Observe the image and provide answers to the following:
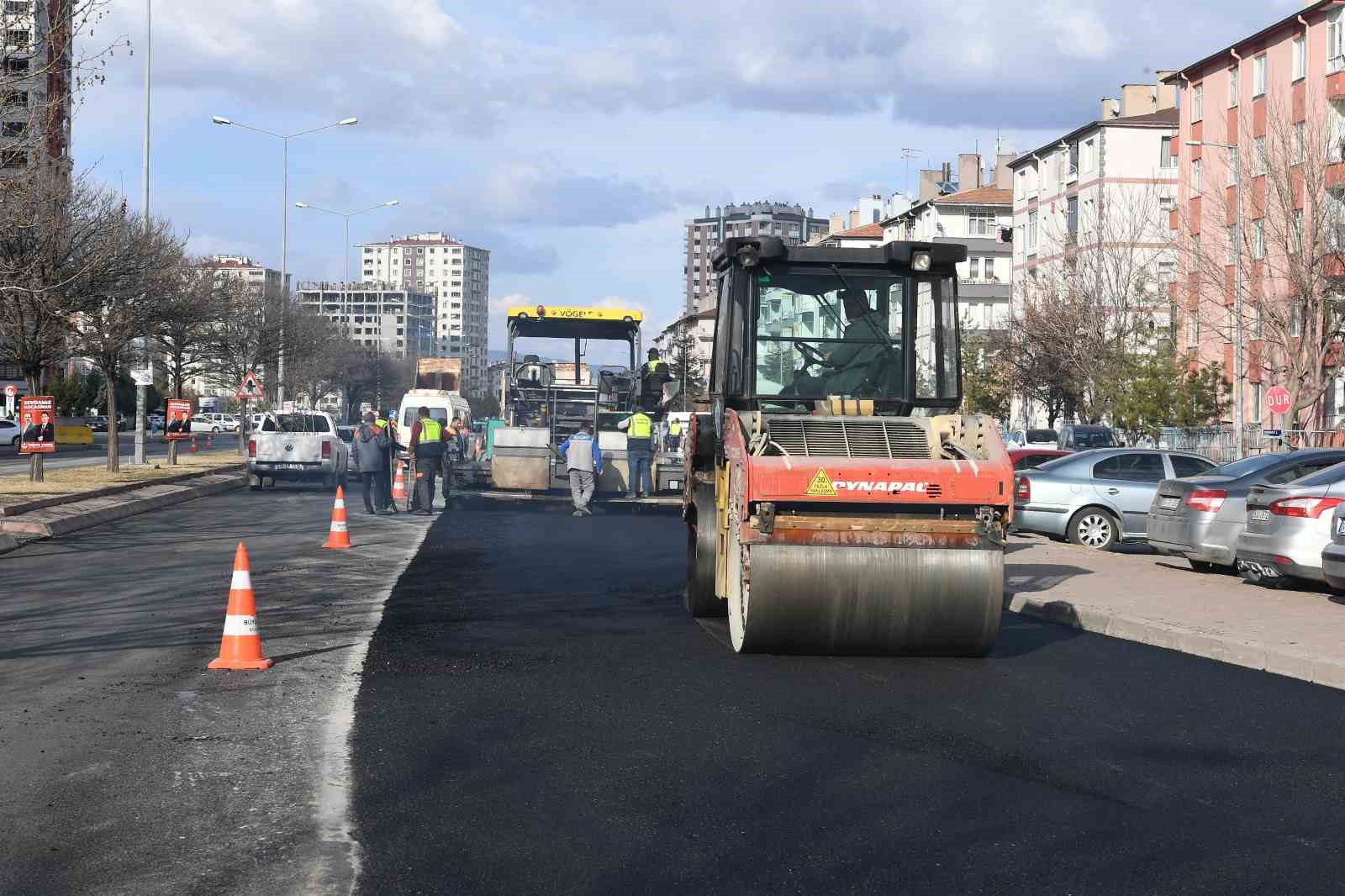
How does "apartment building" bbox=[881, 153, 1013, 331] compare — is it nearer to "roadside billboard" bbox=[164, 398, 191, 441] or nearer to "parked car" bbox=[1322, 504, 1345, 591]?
"roadside billboard" bbox=[164, 398, 191, 441]

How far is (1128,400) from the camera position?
4072cm

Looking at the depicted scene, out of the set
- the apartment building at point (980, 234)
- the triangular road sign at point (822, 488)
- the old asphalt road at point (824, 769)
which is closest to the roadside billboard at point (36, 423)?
the old asphalt road at point (824, 769)

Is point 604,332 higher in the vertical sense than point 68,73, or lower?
lower

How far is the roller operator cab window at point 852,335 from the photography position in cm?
1152

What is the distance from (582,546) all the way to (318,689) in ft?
33.8

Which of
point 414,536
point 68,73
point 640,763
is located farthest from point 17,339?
point 640,763

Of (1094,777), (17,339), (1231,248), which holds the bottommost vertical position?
(1094,777)

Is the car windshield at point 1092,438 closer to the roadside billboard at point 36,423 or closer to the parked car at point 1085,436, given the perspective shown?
the parked car at point 1085,436

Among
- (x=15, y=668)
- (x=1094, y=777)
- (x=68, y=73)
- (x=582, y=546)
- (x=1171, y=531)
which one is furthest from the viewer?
(x=68, y=73)

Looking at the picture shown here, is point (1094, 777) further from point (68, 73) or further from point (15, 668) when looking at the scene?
point (68, 73)

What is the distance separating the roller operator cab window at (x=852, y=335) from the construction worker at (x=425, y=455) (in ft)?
47.8

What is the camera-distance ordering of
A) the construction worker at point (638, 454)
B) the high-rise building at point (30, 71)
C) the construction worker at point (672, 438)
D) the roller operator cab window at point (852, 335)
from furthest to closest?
1. the construction worker at point (672, 438)
2. the construction worker at point (638, 454)
3. the high-rise building at point (30, 71)
4. the roller operator cab window at point (852, 335)

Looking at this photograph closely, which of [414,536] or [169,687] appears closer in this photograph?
[169,687]

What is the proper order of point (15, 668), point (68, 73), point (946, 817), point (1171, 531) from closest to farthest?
point (946, 817) < point (15, 668) < point (1171, 531) < point (68, 73)
